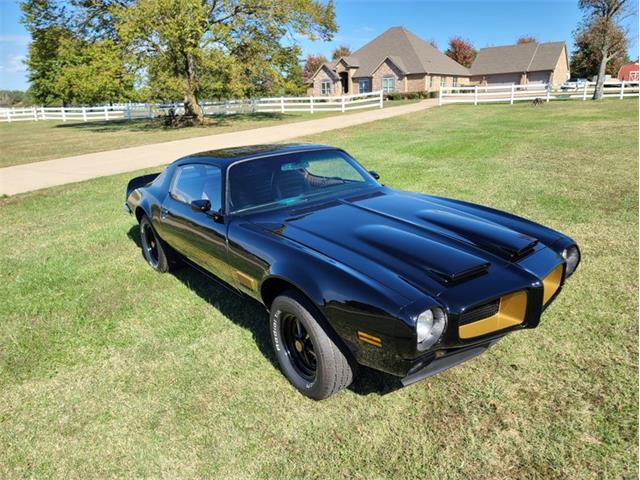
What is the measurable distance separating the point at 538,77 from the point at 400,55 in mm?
19790

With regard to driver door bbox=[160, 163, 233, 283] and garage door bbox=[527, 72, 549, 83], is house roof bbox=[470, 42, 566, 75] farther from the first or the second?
driver door bbox=[160, 163, 233, 283]

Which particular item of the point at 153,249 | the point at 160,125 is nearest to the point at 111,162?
the point at 153,249

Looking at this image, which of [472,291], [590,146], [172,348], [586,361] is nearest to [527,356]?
[586,361]

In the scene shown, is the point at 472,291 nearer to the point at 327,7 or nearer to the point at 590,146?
the point at 590,146

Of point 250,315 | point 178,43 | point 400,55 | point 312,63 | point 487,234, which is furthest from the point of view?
point 312,63

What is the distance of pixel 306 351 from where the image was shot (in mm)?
2875

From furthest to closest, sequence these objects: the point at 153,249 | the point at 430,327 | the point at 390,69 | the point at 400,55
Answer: the point at 400,55 → the point at 390,69 → the point at 153,249 → the point at 430,327

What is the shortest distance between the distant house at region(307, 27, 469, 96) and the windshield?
46856 millimetres

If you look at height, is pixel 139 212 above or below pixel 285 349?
above

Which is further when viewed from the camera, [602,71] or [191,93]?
[602,71]

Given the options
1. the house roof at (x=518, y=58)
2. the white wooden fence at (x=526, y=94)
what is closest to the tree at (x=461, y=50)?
the house roof at (x=518, y=58)

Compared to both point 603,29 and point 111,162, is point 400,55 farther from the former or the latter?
point 111,162

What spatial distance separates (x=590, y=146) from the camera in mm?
11547

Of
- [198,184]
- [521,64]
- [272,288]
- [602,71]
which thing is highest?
[521,64]
